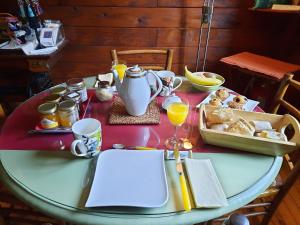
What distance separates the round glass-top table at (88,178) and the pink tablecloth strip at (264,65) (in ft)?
3.84

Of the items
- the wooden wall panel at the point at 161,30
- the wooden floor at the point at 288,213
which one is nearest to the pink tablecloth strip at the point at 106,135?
the wooden floor at the point at 288,213

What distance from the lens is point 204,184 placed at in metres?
0.69

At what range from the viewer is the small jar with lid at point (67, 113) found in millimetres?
892

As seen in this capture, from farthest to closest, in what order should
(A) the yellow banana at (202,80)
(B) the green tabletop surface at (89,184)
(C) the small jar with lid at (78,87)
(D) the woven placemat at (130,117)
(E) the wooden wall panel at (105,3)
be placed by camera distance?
(E) the wooden wall panel at (105,3) → (A) the yellow banana at (202,80) → (C) the small jar with lid at (78,87) → (D) the woven placemat at (130,117) → (B) the green tabletop surface at (89,184)

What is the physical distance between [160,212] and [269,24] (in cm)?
223

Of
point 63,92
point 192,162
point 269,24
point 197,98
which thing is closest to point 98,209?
point 192,162

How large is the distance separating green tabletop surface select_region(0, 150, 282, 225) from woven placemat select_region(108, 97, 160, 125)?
23cm

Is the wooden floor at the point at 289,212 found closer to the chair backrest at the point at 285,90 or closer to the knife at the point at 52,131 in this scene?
the chair backrest at the point at 285,90

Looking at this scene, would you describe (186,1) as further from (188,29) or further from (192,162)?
(192,162)

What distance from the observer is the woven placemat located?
0.98 meters

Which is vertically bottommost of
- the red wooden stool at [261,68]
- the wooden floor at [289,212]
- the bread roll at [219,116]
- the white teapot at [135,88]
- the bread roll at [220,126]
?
the wooden floor at [289,212]

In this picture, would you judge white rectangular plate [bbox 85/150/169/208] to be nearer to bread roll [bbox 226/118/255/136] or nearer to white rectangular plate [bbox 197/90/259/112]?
bread roll [bbox 226/118/255/136]

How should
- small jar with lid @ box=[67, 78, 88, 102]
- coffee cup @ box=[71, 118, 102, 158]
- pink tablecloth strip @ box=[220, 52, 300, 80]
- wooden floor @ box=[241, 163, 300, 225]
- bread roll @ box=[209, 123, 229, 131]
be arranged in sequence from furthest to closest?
pink tablecloth strip @ box=[220, 52, 300, 80] → wooden floor @ box=[241, 163, 300, 225] → small jar with lid @ box=[67, 78, 88, 102] → bread roll @ box=[209, 123, 229, 131] → coffee cup @ box=[71, 118, 102, 158]

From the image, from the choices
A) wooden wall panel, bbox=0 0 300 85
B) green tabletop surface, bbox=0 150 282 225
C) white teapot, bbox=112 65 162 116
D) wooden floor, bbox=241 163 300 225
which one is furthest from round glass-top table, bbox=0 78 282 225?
wooden wall panel, bbox=0 0 300 85
